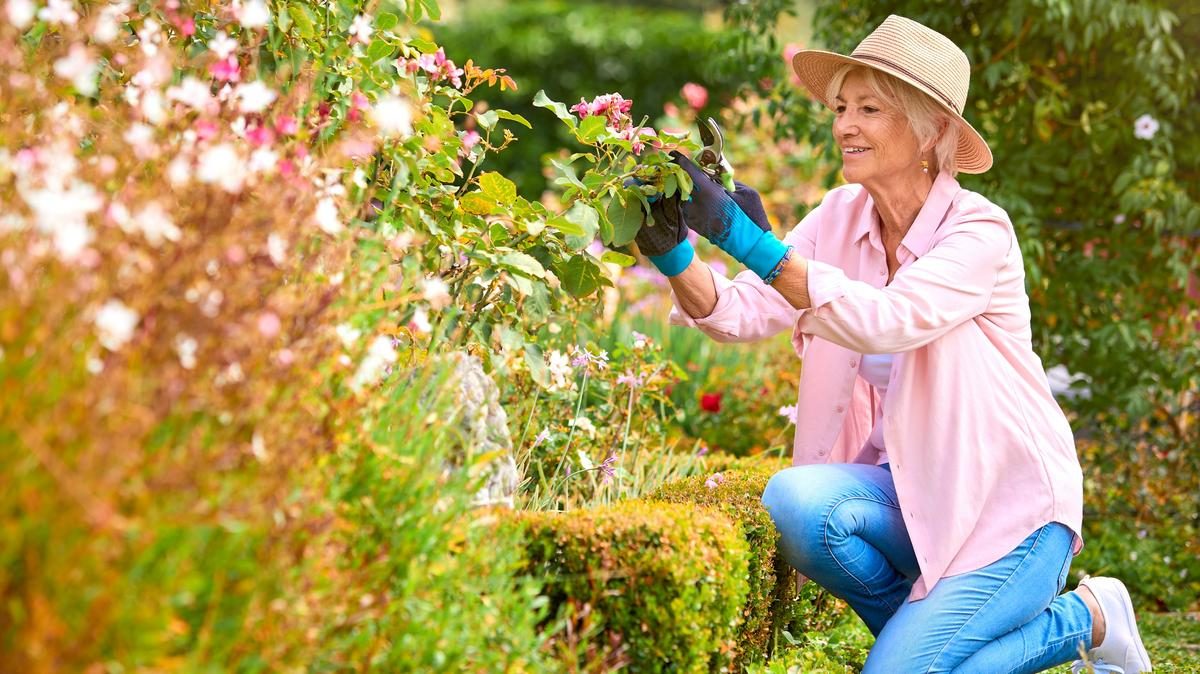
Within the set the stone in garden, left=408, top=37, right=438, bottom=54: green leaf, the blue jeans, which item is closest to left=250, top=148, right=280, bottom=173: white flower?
the stone in garden

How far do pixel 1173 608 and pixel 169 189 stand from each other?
3514 millimetres

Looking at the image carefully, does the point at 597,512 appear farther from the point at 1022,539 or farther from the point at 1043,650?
the point at 1043,650

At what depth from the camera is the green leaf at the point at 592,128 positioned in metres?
2.51

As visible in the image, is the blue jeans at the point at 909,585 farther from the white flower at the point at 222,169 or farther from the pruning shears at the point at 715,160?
the white flower at the point at 222,169

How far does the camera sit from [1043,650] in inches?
111

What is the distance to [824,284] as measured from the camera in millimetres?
2596

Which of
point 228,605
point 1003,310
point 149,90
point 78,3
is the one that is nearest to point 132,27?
point 78,3

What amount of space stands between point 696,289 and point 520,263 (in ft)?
1.64

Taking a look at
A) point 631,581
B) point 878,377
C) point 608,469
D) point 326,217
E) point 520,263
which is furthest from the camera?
point 608,469

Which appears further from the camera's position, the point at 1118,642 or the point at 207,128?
the point at 1118,642

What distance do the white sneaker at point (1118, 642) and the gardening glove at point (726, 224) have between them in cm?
112

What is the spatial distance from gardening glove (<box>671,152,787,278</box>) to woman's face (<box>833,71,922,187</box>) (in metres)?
0.33

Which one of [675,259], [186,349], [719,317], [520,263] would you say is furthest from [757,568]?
[186,349]

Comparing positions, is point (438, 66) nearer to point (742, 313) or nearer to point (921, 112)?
point (742, 313)
